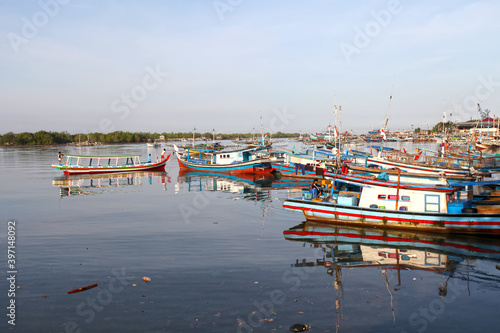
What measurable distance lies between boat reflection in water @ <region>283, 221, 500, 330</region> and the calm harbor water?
0.21 ft

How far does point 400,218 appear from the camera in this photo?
18.3 meters

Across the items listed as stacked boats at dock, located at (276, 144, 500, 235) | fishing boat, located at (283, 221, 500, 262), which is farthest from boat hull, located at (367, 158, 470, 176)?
fishing boat, located at (283, 221, 500, 262)

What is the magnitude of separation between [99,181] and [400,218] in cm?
3454

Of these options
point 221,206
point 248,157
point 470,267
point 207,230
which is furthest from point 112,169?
point 470,267

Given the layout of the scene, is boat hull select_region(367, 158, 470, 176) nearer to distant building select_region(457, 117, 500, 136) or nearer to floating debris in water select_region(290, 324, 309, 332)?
floating debris in water select_region(290, 324, 309, 332)

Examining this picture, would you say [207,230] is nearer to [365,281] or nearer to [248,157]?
[365,281]

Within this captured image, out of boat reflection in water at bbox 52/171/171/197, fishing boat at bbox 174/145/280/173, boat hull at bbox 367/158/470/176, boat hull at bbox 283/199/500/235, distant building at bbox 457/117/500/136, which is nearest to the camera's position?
boat hull at bbox 283/199/500/235

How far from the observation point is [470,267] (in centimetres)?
1352

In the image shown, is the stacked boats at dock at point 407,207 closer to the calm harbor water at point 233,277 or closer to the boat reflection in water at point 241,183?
the calm harbor water at point 233,277

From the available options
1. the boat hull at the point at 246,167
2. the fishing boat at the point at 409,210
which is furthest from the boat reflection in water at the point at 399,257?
the boat hull at the point at 246,167

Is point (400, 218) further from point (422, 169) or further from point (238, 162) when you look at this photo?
point (238, 162)

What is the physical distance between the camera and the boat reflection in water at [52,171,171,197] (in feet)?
112

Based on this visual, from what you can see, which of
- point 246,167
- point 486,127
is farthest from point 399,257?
point 486,127

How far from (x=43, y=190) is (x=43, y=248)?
20751 millimetres
